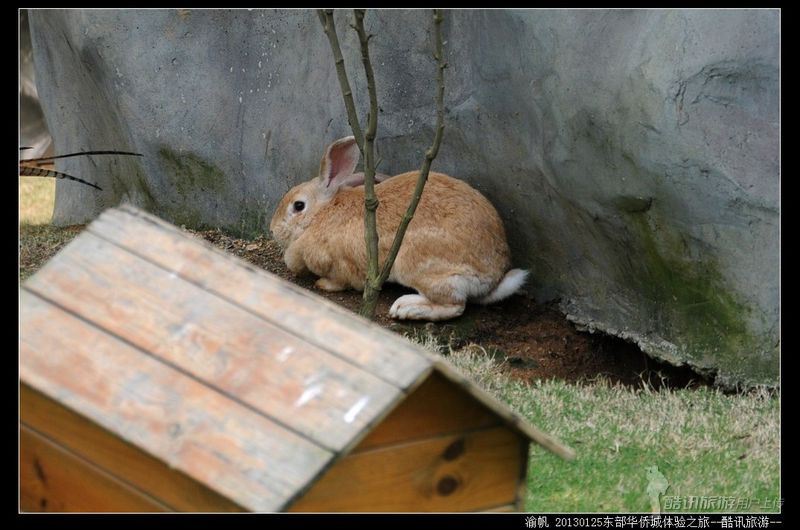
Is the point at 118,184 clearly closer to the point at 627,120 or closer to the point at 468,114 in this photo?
the point at 468,114

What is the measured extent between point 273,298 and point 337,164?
449 centimetres

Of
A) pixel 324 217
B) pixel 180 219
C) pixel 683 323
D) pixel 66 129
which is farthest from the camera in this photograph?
pixel 66 129

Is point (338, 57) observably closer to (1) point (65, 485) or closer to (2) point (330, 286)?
(2) point (330, 286)

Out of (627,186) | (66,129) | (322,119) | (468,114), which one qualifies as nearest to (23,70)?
(66,129)

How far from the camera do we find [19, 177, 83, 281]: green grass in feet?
24.0

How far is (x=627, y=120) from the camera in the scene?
5363 mm

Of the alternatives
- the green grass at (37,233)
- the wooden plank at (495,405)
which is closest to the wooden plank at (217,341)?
the wooden plank at (495,405)

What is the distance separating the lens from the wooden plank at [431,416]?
8.07ft

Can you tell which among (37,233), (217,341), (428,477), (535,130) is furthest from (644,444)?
(37,233)

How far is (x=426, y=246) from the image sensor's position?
6.52 metres

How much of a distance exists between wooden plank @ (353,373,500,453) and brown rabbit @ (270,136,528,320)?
3889 millimetres

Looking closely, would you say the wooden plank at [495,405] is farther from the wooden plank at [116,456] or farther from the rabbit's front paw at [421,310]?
the rabbit's front paw at [421,310]

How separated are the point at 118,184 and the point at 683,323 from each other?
195 inches

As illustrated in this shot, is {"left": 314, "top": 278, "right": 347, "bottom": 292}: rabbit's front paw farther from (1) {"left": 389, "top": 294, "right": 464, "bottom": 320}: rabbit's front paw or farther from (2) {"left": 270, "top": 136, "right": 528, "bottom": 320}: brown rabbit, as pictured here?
(1) {"left": 389, "top": 294, "right": 464, "bottom": 320}: rabbit's front paw
